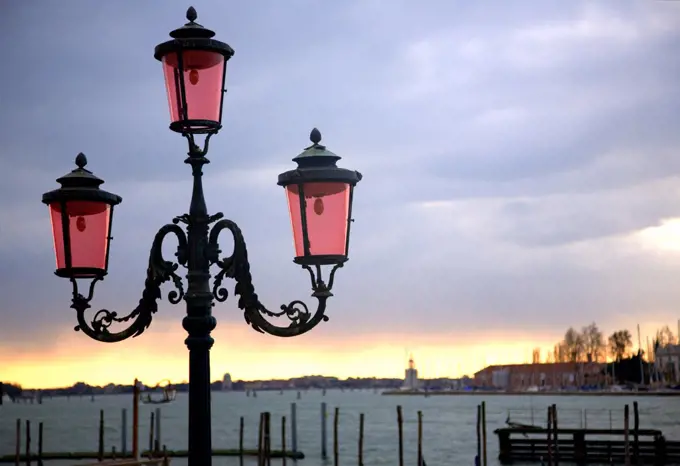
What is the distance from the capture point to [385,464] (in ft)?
175

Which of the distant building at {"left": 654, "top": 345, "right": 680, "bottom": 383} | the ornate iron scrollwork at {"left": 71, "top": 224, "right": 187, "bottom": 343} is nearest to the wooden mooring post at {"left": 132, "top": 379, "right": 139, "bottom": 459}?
the ornate iron scrollwork at {"left": 71, "top": 224, "right": 187, "bottom": 343}

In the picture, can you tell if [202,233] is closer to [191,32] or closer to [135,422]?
[191,32]

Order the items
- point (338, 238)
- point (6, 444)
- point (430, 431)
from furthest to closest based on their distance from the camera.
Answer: point (430, 431) < point (6, 444) < point (338, 238)

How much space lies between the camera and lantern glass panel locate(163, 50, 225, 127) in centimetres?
597

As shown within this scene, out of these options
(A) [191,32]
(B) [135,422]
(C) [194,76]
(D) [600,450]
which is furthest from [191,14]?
(D) [600,450]

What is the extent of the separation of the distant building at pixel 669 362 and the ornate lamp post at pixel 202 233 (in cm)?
16506

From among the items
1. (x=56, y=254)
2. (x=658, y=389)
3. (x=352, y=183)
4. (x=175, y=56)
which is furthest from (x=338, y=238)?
(x=658, y=389)

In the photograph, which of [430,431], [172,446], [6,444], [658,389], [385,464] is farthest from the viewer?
[658,389]

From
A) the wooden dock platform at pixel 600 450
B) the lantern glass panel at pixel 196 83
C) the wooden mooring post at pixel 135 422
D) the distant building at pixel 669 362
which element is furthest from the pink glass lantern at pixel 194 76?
the distant building at pixel 669 362

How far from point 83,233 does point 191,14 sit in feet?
4.95

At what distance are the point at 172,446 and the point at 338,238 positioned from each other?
63.1 m

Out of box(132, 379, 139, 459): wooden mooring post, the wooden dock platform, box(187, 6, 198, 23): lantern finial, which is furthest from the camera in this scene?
the wooden dock platform

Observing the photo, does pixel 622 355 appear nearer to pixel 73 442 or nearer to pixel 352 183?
pixel 73 442

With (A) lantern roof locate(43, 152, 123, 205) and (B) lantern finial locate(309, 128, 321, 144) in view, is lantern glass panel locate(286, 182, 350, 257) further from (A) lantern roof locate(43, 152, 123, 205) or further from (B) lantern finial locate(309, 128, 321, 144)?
(A) lantern roof locate(43, 152, 123, 205)
